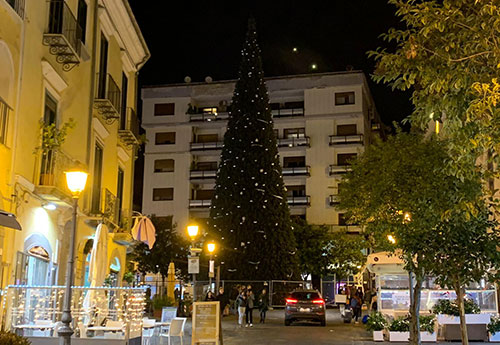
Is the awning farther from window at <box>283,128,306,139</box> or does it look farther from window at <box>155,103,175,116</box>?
window at <box>155,103,175,116</box>

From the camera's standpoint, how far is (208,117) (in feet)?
193

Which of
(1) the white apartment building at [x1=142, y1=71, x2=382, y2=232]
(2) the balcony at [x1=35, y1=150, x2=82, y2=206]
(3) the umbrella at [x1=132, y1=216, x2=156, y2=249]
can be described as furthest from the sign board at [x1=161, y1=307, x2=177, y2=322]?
(1) the white apartment building at [x1=142, y1=71, x2=382, y2=232]

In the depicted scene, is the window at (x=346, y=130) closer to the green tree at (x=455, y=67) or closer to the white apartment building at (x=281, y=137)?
the white apartment building at (x=281, y=137)

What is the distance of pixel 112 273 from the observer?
24.5m

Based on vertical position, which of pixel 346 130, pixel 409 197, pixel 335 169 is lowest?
pixel 409 197

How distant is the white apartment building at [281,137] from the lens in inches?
2196

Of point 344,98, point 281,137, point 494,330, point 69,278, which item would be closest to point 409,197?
point 494,330

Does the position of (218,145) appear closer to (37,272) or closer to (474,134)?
(37,272)

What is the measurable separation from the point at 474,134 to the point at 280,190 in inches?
1360

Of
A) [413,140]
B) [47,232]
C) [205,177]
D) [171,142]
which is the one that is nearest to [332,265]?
[205,177]

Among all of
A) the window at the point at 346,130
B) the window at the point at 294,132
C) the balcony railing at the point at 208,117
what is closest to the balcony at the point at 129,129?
the balcony railing at the point at 208,117

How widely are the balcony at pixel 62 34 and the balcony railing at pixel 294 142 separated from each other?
39.7 meters

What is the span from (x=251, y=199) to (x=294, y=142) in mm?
15700

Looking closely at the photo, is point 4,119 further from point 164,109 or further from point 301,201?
point 164,109
